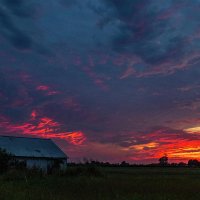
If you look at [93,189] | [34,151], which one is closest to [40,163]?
[34,151]

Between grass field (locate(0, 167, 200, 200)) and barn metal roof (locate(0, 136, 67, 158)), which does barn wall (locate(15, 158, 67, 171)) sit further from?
grass field (locate(0, 167, 200, 200))

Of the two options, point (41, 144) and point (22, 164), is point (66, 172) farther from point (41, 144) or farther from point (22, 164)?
point (41, 144)

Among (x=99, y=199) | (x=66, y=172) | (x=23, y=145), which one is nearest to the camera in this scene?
(x=99, y=199)

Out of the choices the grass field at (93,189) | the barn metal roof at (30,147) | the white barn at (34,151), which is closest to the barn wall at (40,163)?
the white barn at (34,151)

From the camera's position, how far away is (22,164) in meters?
53.4

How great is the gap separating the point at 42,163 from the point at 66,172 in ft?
51.8

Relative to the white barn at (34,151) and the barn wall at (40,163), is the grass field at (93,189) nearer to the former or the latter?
the barn wall at (40,163)

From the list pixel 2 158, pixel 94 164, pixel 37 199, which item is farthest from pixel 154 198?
pixel 2 158

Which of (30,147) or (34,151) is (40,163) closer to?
(34,151)

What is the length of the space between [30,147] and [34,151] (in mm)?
1253

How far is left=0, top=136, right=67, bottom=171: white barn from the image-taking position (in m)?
54.4

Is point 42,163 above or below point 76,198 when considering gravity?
above

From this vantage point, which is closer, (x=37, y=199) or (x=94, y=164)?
(x=37, y=199)

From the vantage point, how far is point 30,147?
57031 millimetres
